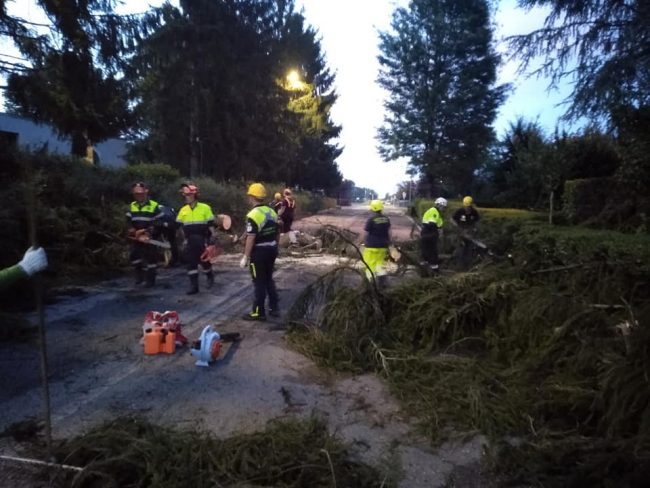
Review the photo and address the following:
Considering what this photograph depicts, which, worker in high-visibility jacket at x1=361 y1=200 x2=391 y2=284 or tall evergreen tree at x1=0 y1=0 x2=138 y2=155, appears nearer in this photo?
worker in high-visibility jacket at x1=361 y1=200 x2=391 y2=284

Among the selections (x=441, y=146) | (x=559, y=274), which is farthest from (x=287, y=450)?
(x=441, y=146)

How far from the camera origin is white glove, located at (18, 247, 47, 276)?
3.10 m

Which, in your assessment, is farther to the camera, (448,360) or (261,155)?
(261,155)

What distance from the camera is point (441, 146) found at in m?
36.7

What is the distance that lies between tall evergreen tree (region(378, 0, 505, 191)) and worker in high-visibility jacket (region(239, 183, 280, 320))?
96.9ft

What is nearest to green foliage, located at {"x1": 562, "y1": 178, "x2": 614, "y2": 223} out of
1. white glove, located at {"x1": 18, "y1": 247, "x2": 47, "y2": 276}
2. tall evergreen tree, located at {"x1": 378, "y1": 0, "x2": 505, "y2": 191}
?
white glove, located at {"x1": 18, "y1": 247, "x2": 47, "y2": 276}

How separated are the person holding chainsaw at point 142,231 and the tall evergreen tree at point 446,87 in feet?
94.1

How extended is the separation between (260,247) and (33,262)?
415cm

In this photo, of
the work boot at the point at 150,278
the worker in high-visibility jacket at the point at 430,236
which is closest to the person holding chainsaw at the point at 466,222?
the worker in high-visibility jacket at the point at 430,236

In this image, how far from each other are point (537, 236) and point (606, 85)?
5.13m

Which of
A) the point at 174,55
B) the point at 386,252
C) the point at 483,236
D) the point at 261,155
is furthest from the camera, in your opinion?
the point at 261,155

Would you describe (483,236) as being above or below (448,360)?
above

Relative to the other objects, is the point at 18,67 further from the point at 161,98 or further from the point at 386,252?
the point at 161,98

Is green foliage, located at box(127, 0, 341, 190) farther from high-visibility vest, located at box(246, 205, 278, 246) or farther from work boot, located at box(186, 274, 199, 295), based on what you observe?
high-visibility vest, located at box(246, 205, 278, 246)
